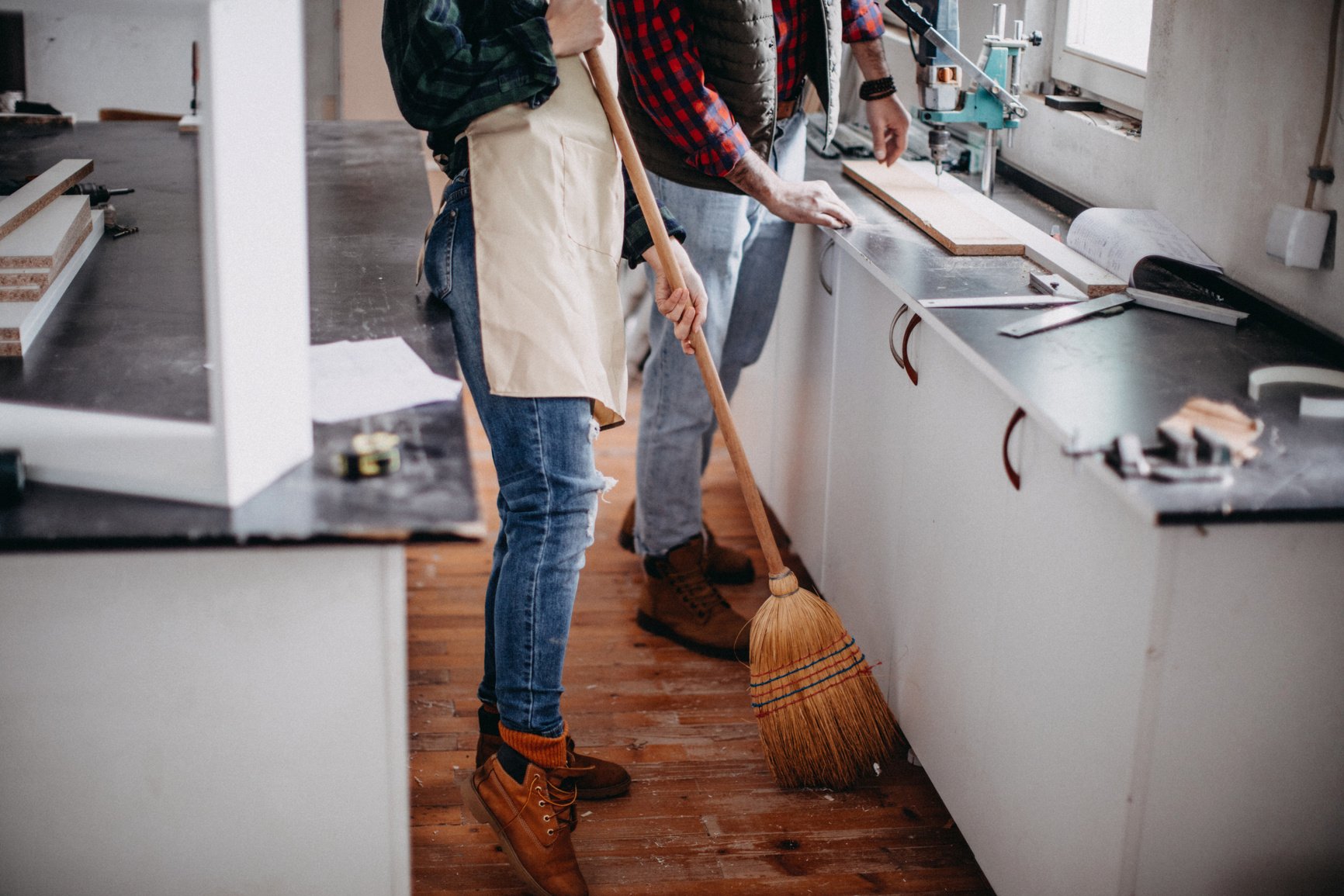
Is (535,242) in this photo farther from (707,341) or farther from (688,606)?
(688,606)

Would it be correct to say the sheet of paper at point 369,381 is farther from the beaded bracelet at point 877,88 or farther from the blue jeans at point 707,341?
the beaded bracelet at point 877,88

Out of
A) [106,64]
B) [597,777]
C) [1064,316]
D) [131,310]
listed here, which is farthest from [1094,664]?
[106,64]

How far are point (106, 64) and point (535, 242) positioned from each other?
161 inches

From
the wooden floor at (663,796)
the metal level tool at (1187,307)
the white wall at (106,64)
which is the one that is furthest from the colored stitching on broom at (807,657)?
the white wall at (106,64)

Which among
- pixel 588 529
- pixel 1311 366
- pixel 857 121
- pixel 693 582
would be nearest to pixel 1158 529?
pixel 1311 366

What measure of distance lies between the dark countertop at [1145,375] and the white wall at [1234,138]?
15 cm

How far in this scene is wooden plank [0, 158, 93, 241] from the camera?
2.02 m

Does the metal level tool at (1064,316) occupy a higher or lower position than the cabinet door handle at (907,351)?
higher

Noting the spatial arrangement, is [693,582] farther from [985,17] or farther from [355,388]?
[985,17]

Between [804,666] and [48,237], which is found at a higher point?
[48,237]

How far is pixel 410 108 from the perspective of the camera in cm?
170

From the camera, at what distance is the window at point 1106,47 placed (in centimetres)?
253

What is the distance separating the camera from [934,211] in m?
2.49

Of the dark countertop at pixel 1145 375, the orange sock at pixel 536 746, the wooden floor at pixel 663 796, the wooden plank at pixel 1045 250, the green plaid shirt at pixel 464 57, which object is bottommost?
the wooden floor at pixel 663 796
